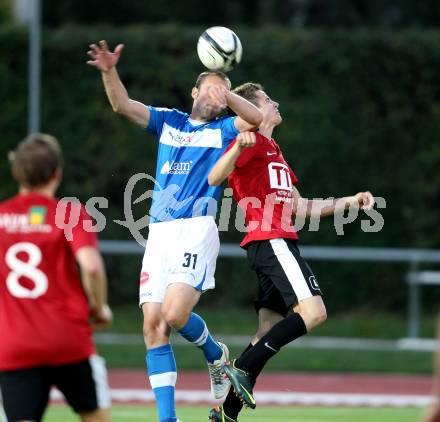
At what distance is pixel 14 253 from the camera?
19.5ft

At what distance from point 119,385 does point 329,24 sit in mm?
9372

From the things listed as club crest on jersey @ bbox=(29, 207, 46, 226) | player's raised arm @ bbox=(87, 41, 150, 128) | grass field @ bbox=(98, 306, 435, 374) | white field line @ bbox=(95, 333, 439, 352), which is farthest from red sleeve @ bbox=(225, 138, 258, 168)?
white field line @ bbox=(95, 333, 439, 352)

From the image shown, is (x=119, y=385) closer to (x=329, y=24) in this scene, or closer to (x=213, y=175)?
(x=213, y=175)

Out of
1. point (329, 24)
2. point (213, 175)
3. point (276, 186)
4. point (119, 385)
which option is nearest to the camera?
point (213, 175)

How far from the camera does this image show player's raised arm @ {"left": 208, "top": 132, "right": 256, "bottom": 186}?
7445mm

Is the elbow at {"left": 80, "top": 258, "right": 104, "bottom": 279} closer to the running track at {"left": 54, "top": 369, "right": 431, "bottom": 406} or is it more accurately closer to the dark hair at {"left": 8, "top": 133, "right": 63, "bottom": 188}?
the dark hair at {"left": 8, "top": 133, "right": 63, "bottom": 188}

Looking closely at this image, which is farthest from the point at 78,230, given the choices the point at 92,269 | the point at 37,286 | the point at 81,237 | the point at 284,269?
the point at 284,269

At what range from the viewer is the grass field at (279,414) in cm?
Answer: 1143

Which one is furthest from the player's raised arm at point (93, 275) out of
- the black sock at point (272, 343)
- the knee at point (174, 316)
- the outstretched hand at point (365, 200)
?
the outstretched hand at point (365, 200)

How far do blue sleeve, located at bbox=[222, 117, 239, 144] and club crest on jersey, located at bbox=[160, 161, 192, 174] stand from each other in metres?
0.31

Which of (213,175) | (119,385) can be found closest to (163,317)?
(213,175)

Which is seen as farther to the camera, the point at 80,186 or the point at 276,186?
the point at 80,186

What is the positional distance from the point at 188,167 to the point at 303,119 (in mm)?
10210

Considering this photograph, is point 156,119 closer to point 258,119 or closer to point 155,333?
point 258,119
